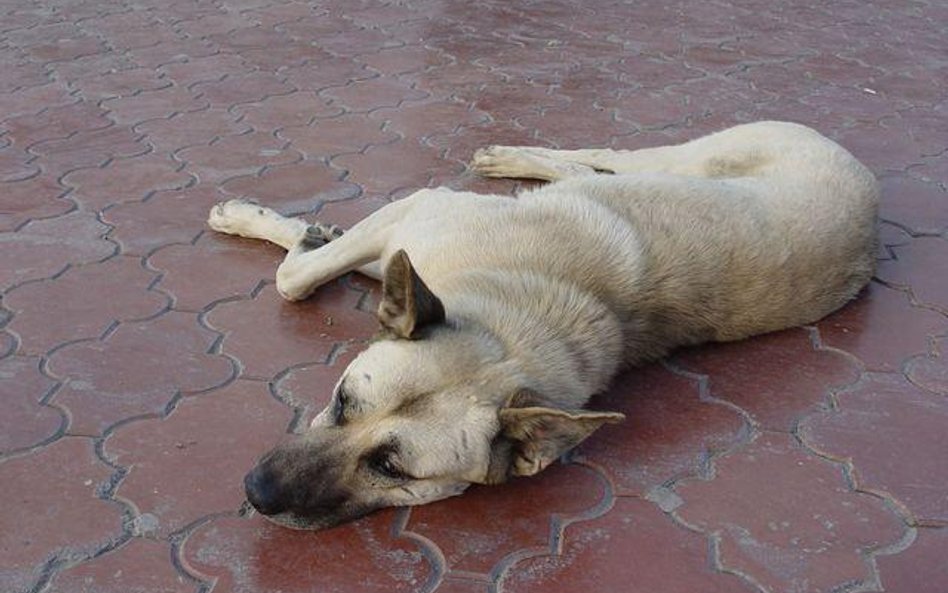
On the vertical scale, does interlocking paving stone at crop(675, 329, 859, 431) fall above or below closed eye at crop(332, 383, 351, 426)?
below

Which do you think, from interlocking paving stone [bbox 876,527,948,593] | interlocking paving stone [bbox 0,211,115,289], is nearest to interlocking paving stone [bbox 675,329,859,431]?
interlocking paving stone [bbox 876,527,948,593]

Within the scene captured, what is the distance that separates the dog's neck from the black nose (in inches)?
28.7

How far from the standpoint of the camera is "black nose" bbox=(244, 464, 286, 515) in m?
2.89

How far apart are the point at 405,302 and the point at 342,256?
1.18 metres

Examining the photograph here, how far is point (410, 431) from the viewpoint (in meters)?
2.99

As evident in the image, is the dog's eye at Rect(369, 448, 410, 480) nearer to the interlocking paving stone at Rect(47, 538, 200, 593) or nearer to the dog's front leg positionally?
the interlocking paving stone at Rect(47, 538, 200, 593)

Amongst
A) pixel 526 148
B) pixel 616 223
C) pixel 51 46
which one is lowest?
pixel 51 46

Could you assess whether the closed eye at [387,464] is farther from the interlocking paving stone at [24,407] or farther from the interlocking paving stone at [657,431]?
the interlocking paving stone at [24,407]

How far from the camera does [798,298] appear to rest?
166 inches

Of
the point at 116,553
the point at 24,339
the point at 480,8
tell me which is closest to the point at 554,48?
the point at 480,8

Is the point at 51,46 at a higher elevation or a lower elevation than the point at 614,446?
lower

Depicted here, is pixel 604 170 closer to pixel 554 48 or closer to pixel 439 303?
pixel 439 303

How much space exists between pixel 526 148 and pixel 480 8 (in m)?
4.41

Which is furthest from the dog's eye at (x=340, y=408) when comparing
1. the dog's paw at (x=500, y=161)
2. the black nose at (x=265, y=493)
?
the dog's paw at (x=500, y=161)
